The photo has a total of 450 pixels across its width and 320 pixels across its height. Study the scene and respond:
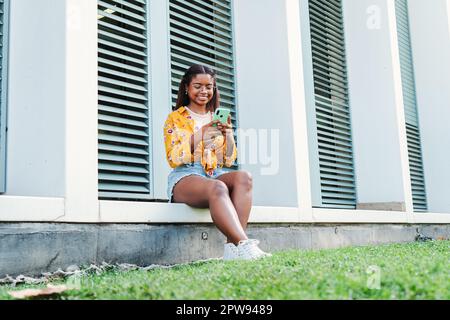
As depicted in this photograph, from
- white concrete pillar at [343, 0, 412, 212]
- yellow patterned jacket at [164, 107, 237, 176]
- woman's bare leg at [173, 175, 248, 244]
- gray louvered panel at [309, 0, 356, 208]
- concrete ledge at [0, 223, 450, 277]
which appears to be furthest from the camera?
white concrete pillar at [343, 0, 412, 212]

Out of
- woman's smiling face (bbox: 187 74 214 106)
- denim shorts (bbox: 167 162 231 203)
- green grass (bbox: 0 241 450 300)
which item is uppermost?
woman's smiling face (bbox: 187 74 214 106)

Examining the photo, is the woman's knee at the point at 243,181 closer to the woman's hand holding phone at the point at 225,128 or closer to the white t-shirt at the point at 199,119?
the woman's hand holding phone at the point at 225,128

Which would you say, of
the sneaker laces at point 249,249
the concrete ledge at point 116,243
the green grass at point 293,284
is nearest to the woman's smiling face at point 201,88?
the concrete ledge at point 116,243

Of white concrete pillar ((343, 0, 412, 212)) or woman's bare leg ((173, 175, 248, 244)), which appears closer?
woman's bare leg ((173, 175, 248, 244))

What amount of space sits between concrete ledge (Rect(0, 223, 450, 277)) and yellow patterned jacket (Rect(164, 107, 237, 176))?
1.39ft

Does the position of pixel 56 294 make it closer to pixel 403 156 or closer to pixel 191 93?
pixel 191 93

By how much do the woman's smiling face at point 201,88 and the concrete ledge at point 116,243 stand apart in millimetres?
859

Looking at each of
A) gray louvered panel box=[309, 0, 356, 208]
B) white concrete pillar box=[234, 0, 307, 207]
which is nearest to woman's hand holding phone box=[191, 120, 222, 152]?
white concrete pillar box=[234, 0, 307, 207]

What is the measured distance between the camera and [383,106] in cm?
673

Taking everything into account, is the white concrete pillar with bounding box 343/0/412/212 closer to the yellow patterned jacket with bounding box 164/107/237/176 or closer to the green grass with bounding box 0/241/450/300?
the yellow patterned jacket with bounding box 164/107/237/176

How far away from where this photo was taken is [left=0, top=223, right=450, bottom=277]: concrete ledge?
2.98 metres

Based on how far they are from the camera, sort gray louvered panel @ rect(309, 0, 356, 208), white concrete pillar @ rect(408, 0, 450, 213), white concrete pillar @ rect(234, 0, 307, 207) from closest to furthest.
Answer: white concrete pillar @ rect(234, 0, 307, 207), gray louvered panel @ rect(309, 0, 356, 208), white concrete pillar @ rect(408, 0, 450, 213)

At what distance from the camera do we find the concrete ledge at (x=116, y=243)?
2.98 m
